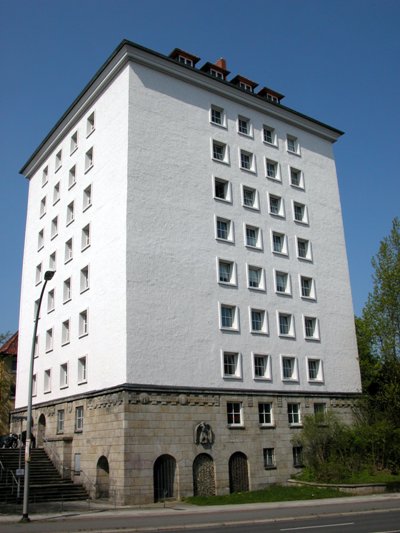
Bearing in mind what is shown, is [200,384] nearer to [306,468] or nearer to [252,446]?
[252,446]

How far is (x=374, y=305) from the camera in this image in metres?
44.7

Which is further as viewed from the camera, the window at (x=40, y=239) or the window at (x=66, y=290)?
the window at (x=40, y=239)

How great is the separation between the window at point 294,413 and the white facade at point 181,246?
99cm

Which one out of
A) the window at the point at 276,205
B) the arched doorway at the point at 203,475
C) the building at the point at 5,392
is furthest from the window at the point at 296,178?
the building at the point at 5,392

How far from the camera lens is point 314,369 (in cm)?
4066

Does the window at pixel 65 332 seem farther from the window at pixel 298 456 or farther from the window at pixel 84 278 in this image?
the window at pixel 298 456

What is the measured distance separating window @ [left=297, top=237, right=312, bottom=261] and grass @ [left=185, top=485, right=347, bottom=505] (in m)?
17.2

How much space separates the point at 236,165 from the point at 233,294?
995 cm

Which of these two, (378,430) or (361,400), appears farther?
(361,400)

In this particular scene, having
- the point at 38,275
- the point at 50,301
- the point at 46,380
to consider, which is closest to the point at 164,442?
the point at 46,380

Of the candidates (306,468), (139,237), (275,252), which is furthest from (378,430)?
(139,237)

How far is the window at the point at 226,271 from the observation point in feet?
123

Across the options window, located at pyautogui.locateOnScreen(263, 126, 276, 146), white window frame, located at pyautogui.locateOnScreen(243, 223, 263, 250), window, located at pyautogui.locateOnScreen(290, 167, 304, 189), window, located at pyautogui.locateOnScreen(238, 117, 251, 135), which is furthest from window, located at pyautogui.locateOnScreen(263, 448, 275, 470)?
window, located at pyautogui.locateOnScreen(263, 126, 276, 146)

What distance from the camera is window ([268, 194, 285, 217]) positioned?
140 feet
